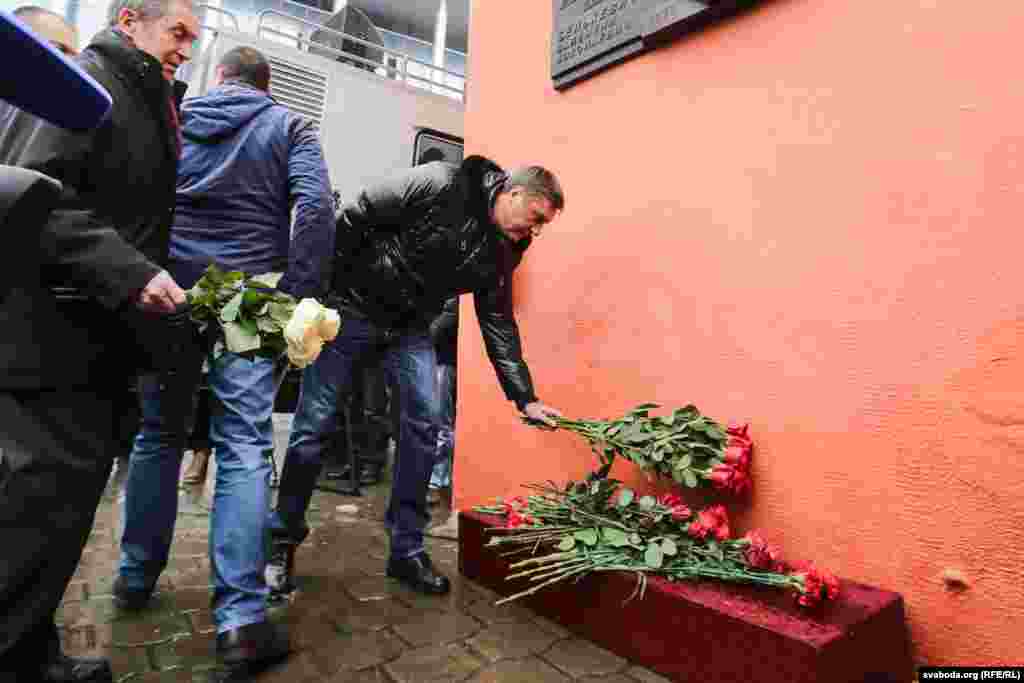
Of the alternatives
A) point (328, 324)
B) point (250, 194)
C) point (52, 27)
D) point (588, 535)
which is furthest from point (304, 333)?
point (52, 27)

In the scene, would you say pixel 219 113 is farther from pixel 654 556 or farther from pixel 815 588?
pixel 815 588

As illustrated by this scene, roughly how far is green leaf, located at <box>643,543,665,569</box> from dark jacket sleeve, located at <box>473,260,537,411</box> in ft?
3.21

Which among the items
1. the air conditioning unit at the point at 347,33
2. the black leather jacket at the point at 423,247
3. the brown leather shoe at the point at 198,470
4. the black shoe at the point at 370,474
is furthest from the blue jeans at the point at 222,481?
the air conditioning unit at the point at 347,33

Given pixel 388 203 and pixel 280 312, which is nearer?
pixel 280 312

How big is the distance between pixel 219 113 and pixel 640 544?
2290 millimetres

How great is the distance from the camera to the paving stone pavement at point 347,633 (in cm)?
195

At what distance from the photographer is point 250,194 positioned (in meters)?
2.32

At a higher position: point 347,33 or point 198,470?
point 347,33

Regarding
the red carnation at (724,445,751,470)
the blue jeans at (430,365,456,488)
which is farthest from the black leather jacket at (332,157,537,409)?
the blue jeans at (430,365,456,488)

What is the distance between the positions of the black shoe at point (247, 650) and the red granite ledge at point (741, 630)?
3.48 ft

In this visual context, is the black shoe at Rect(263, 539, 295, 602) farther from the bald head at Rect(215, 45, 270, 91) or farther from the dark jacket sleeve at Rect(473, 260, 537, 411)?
Result: the bald head at Rect(215, 45, 270, 91)

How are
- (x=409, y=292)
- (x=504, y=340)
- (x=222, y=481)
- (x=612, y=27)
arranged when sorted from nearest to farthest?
(x=222, y=481) → (x=409, y=292) → (x=504, y=340) → (x=612, y=27)

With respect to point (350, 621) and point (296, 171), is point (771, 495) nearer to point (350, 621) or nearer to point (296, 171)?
point (350, 621)

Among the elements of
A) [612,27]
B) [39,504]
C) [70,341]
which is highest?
[612,27]
